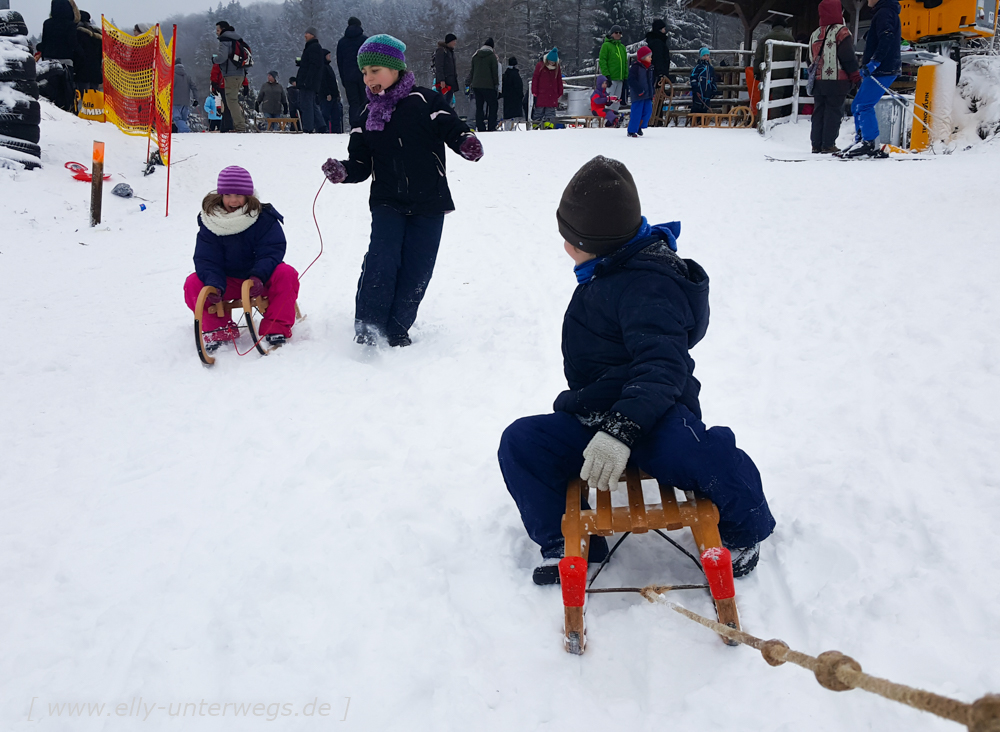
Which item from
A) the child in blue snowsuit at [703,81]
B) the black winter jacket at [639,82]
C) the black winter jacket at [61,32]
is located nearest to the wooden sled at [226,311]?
the black winter jacket at [639,82]

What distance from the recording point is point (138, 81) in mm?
9453

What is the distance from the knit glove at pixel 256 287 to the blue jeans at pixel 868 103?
7261 mm

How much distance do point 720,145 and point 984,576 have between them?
1059cm

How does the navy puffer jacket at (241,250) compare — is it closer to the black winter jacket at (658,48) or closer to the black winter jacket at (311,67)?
the black winter jacket at (311,67)

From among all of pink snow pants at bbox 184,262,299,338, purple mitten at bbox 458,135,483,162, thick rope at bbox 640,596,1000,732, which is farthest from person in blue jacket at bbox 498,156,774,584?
pink snow pants at bbox 184,262,299,338

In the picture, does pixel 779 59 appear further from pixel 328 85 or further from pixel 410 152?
pixel 410 152

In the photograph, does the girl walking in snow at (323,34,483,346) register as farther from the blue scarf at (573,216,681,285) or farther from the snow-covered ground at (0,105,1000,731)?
the blue scarf at (573,216,681,285)

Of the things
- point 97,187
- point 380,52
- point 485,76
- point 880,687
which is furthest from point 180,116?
point 880,687

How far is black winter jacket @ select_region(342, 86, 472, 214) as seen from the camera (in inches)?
157

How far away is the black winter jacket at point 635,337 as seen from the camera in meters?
1.81

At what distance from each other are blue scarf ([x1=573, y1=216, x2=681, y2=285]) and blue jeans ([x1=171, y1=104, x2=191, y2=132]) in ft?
54.6

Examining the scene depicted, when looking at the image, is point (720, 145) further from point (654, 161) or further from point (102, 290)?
point (102, 290)

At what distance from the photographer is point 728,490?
1.88 meters

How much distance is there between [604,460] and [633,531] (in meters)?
0.23
